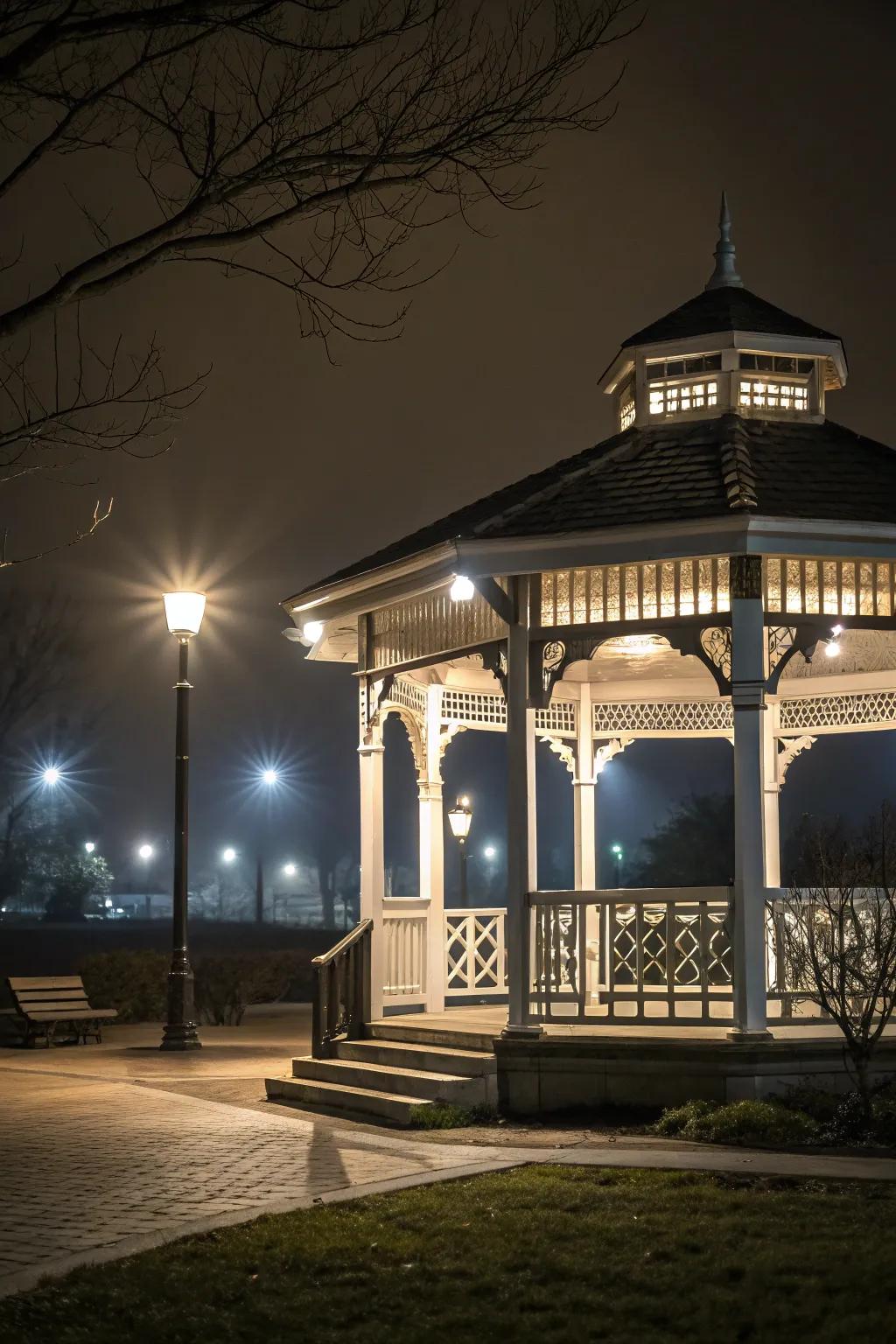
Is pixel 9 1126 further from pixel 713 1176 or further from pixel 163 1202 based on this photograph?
pixel 713 1176

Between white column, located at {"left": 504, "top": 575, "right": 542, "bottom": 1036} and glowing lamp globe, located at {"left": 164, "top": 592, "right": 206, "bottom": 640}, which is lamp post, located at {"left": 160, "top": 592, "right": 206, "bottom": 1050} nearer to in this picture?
glowing lamp globe, located at {"left": 164, "top": 592, "right": 206, "bottom": 640}

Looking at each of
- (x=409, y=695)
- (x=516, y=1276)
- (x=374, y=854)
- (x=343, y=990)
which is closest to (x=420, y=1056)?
(x=343, y=990)

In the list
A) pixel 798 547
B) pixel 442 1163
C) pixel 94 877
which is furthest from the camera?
pixel 94 877

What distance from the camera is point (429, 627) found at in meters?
14.5

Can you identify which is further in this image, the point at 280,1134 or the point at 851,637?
the point at 851,637

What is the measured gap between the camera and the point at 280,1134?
11.3m

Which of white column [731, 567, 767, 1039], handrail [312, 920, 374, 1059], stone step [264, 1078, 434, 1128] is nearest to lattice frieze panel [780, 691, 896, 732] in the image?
white column [731, 567, 767, 1039]

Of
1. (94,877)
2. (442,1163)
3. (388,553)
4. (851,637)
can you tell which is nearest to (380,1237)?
(442,1163)

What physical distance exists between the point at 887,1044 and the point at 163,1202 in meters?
5.80

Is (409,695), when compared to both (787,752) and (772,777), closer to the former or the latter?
(772,777)

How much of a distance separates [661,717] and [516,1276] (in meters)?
11.9

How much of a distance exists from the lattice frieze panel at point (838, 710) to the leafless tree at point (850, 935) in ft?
16.1

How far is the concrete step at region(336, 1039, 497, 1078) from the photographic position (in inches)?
495

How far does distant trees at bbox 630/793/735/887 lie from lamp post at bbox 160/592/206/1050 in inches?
1277
